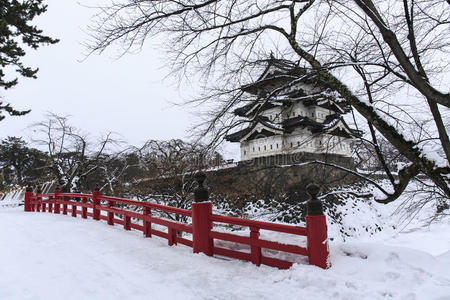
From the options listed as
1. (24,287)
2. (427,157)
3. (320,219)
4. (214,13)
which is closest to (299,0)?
(214,13)

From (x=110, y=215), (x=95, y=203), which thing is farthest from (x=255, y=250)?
(x=95, y=203)

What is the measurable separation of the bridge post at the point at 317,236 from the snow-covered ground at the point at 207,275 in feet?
0.48

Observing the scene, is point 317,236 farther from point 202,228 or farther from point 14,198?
point 14,198

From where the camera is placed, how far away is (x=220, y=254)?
4.96 m

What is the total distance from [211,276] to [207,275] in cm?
7

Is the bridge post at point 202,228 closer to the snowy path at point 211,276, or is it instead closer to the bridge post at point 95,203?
the snowy path at point 211,276

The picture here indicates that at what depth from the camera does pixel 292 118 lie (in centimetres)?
2297

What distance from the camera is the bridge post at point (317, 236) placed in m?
3.76

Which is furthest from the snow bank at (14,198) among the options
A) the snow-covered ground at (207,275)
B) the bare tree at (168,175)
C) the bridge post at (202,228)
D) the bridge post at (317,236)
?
the bridge post at (317,236)

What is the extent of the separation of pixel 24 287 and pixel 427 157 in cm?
560

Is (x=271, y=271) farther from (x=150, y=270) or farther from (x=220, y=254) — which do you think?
(x=150, y=270)

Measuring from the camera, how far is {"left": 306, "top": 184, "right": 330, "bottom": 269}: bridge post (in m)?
3.76

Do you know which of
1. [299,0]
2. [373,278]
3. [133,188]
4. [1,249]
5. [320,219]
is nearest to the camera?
[373,278]

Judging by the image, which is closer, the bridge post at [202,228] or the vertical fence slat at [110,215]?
the bridge post at [202,228]
